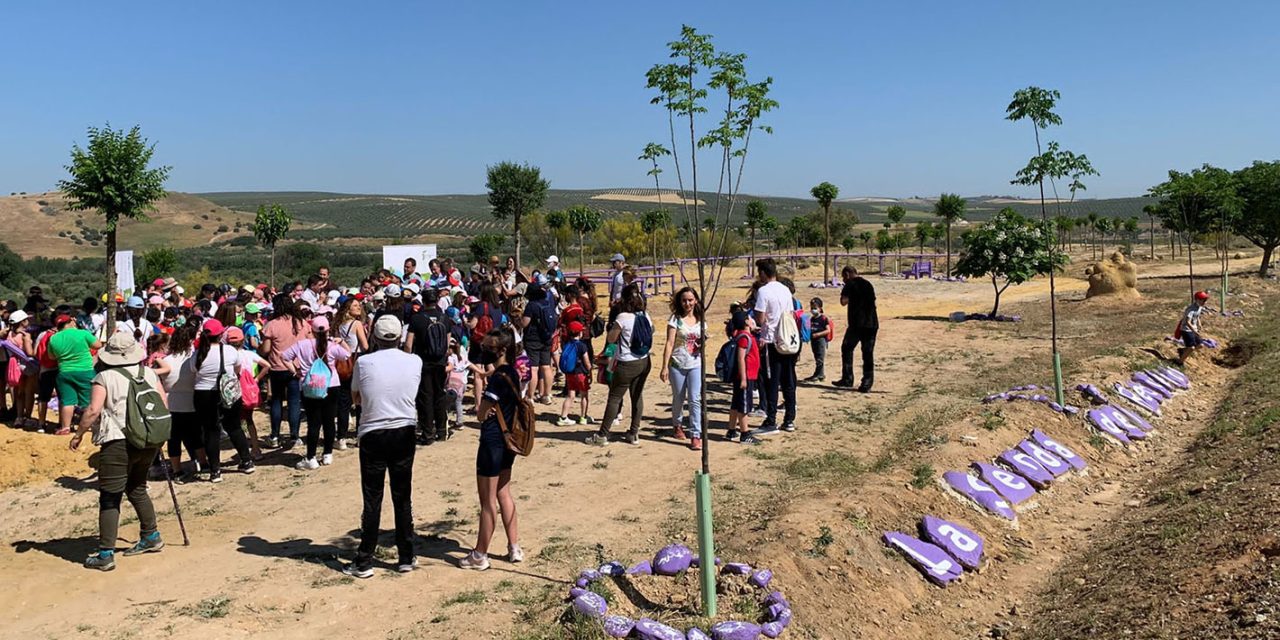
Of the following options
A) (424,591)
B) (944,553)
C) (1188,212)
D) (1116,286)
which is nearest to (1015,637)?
(944,553)

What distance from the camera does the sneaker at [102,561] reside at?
5918 millimetres

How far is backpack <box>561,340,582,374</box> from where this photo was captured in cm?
934

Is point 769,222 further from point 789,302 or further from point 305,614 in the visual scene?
point 305,614

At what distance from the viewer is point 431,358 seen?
8641 mm

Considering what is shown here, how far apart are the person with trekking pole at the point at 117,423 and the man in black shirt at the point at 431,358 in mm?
2630

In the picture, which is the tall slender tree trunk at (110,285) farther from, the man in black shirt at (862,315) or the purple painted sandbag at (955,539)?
the purple painted sandbag at (955,539)

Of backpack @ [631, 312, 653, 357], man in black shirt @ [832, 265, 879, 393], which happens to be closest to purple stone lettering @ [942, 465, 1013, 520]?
backpack @ [631, 312, 653, 357]

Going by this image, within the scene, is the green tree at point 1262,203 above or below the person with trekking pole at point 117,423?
above

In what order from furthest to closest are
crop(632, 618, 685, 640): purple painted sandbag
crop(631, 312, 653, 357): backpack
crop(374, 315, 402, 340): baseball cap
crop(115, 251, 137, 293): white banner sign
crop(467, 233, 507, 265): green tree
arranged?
crop(467, 233, 507, 265): green tree, crop(115, 251, 137, 293): white banner sign, crop(631, 312, 653, 357): backpack, crop(374, 315, 402, 340): baseball cap, crop(632, 618, 685, 640): purple painted sandbag

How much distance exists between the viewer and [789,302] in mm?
9219

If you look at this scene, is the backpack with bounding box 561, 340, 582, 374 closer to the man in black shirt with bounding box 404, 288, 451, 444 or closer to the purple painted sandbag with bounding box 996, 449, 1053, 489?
the man in black shirt with bounding box 404, 288, 451, 444

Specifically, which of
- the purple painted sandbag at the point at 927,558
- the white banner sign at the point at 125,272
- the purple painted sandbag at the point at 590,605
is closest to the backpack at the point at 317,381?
the purple painted sandbag at the point at 590,605

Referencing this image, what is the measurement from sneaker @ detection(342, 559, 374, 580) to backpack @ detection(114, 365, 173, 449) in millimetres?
1750

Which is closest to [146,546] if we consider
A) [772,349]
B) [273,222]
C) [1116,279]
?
[772,349]
